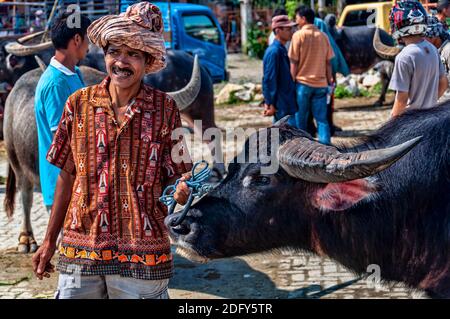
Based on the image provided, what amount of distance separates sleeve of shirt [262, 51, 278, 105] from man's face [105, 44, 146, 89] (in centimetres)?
480

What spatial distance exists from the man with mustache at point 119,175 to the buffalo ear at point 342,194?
1.94 feet

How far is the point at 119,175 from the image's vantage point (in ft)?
9.39

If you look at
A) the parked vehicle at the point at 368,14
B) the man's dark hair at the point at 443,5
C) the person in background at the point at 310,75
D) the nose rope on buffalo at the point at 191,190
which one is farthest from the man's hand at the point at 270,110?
the parked vehicle at the point at 368,14

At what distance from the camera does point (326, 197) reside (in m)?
3.04

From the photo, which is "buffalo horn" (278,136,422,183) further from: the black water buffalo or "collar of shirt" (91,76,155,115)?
"collar of shirt" (91,76,155,115)

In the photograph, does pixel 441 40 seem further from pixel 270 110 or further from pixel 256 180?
pixel 256 180

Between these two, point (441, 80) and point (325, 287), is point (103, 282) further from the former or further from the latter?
point (441, 80)

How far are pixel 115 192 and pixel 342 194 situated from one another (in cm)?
94

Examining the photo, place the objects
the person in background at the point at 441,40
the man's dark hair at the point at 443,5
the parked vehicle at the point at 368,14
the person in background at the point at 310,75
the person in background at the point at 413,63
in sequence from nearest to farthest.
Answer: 1. the person in background at the point at 413,63
2. the person in background at the point at 441,40
3. the man's dark hair at the point at 443,5
4. the person in background at the point at 310,75
5. the parked vehicle at the point at 368,14

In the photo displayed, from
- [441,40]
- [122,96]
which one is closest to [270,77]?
[441,40]

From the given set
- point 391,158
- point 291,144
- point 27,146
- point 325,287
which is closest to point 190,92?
point 27,146

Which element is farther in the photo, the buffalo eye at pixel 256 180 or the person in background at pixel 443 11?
the person in background at pixel 443 11

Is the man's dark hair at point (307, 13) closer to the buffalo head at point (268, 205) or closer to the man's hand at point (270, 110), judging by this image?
the man's hand at point (270, 110)

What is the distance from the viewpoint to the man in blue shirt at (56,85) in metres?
3.93
